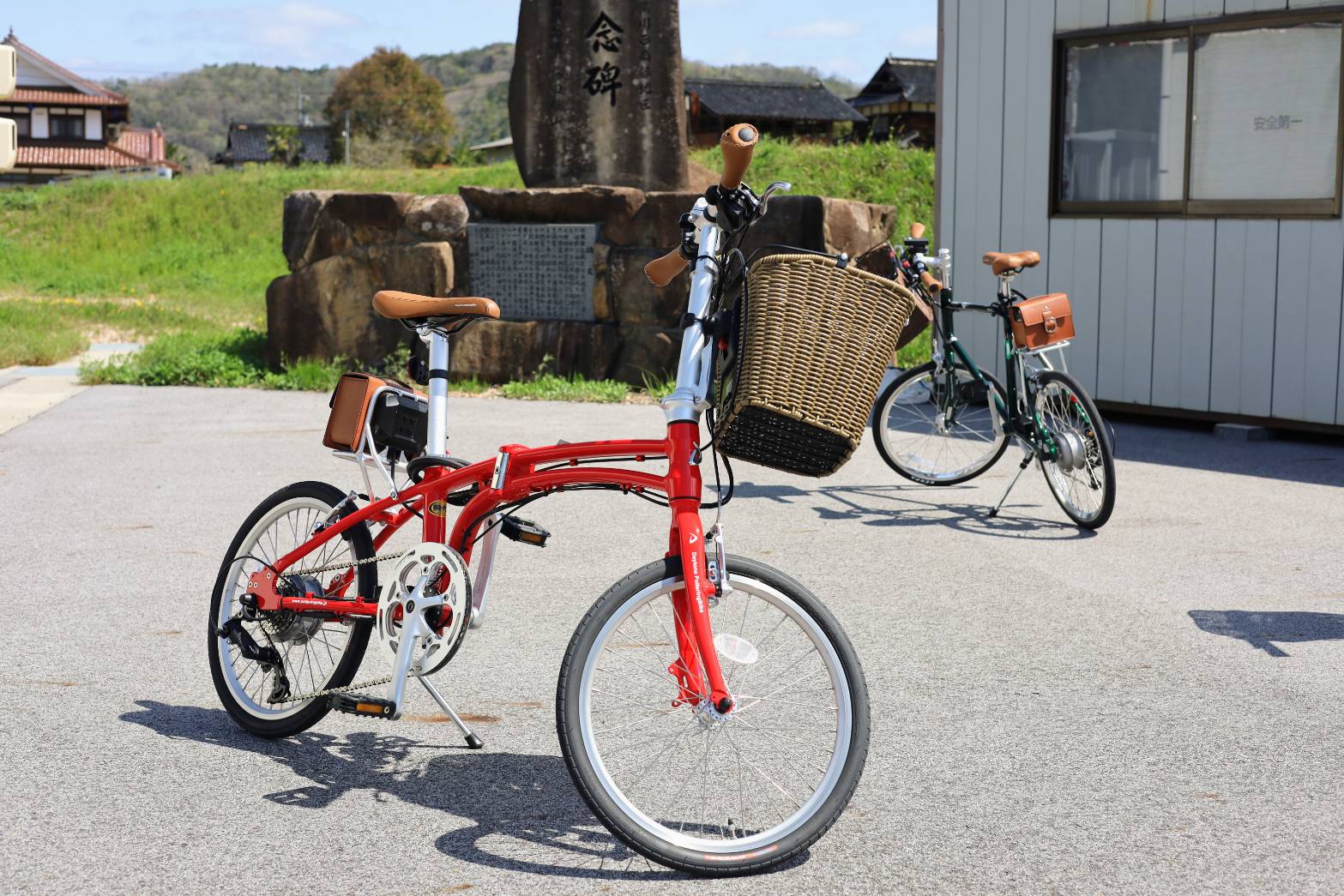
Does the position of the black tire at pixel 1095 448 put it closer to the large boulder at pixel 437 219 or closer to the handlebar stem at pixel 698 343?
the handlebar stem at pixel 698 343

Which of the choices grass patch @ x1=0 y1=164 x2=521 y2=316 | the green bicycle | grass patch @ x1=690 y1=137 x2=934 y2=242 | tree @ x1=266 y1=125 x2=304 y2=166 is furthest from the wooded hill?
the green bicycle

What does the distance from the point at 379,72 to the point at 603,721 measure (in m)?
60.6

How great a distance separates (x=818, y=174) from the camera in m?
21.5

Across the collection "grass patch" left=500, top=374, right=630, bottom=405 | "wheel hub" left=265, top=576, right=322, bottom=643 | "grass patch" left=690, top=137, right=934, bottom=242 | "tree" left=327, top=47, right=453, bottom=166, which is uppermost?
"tree" left=327, top=47, right=453, bottom=166

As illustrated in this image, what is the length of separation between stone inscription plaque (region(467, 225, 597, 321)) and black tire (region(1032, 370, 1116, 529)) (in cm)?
572

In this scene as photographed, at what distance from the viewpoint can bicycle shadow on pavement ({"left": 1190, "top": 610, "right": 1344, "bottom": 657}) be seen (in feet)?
15.5

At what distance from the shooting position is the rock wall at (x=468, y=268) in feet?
36.7

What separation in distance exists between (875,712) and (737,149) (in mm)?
1846

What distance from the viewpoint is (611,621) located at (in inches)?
117

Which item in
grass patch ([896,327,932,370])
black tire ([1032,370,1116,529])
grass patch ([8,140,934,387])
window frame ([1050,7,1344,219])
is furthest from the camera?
grass patch ([896,327,932,370])

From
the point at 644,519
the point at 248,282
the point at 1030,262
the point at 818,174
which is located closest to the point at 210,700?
the point at 644,519

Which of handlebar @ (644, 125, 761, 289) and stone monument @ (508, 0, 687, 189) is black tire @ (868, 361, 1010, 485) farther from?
stone monument @ (508, 0, 687, 189)

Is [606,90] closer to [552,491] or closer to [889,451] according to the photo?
[889,451]

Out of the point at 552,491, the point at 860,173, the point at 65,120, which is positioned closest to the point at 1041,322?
the point at 552,491
